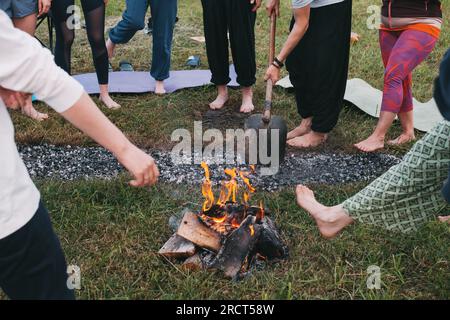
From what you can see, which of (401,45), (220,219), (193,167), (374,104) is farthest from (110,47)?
(220,219)

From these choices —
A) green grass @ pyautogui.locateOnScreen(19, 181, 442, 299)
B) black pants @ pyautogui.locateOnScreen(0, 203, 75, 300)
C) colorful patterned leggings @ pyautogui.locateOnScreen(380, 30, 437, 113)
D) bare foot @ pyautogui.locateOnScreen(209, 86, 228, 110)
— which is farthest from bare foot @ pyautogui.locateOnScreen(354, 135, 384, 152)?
black pants @ pyautogui.locateOnScreen(0, 203, 75, 300)

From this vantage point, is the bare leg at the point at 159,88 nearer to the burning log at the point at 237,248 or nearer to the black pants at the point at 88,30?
the black pants at the point at 88,30

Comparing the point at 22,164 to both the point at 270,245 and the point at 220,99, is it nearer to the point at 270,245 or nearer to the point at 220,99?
the point at 270,245

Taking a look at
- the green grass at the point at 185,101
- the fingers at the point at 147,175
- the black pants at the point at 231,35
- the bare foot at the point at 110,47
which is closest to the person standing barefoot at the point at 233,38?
the black pants at the point at 231,35

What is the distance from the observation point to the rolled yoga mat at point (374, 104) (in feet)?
15.4

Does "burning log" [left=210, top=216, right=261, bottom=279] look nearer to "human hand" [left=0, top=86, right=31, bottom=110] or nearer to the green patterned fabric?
the green patterned fabric

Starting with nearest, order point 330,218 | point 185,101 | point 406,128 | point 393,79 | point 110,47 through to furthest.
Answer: point 330,218
point 393,79
point 406,128
point 185,101
point 110,47

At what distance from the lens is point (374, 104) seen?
4.95 m

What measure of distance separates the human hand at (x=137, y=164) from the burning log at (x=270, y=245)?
136 cm

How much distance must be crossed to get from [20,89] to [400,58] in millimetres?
3250

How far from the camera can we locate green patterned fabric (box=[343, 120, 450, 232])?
222cm

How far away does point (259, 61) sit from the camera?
6227 mm

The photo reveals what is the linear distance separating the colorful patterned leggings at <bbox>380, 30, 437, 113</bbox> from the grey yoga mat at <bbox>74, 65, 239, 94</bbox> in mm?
1797
